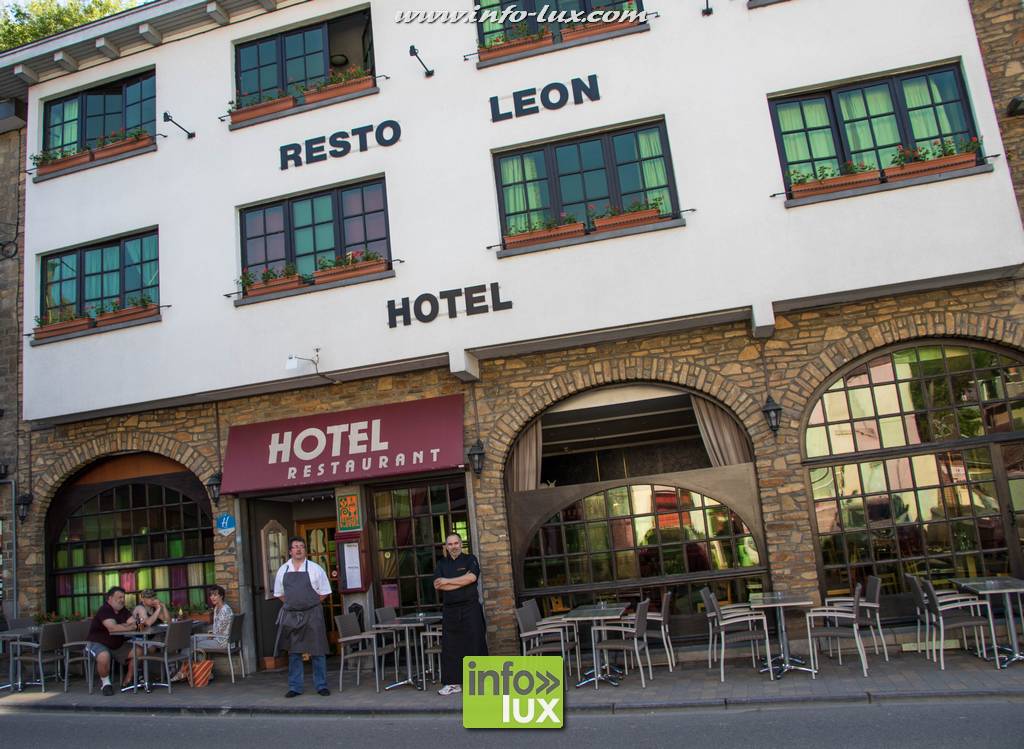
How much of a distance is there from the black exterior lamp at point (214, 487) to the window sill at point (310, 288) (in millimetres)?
2381

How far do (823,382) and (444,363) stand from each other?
459 centimetres

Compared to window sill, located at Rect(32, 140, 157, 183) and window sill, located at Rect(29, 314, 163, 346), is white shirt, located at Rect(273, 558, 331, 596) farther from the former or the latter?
window sill, located at Rect(32, 140, 157, 183)

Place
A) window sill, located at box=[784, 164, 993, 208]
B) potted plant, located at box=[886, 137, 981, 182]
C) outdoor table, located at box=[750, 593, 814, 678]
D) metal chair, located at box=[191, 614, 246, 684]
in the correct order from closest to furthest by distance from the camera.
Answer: outdoor table, located at box=[750, 593, 814, 678], window sill, located at box=[784, 164, 993, 208], potted plant, located at box=[886, 137, 981, 182], metal chair, located at box=[191, 614, 246, 684]

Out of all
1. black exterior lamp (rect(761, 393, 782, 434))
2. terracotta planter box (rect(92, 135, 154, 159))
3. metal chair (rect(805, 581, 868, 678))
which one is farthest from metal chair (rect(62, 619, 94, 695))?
black exterior lamp (rect(761, 393, 782, 434))

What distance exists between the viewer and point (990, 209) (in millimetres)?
9148

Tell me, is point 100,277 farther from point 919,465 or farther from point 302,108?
point 919,465

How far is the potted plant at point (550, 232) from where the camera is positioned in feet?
33.4

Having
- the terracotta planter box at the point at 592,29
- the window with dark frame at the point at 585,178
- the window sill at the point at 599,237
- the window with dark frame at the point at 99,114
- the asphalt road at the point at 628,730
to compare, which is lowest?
the asphalt road at the point at 628,730

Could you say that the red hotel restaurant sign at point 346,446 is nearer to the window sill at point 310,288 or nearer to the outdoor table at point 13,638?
the window sill at point 310,288

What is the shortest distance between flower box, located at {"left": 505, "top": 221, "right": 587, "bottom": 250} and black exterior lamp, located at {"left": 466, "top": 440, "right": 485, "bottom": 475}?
2.50m

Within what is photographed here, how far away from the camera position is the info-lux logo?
5.97m

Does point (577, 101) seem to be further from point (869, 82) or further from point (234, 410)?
point (234, 410)

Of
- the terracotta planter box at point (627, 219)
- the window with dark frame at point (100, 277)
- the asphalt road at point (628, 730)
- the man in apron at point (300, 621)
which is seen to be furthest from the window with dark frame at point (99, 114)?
the asphalt road at point (628, 730)

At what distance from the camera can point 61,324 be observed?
12.2 meters
